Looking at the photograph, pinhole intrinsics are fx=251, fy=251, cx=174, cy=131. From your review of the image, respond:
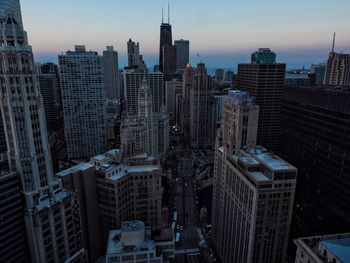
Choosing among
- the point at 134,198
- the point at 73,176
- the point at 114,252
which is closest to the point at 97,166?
the point at 73,176

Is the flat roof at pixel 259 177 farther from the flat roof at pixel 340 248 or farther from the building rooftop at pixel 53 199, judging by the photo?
the building rooftop at pixel 53 199

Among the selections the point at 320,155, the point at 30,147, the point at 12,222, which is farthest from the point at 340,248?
the point at 320,155

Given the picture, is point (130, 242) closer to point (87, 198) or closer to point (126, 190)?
point (126, 190)

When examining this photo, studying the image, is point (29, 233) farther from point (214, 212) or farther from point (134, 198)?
point (214, 212)

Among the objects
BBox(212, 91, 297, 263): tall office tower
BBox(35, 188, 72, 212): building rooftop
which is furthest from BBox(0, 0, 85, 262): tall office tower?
BBox(212, 91, 297, 263): tall office tower

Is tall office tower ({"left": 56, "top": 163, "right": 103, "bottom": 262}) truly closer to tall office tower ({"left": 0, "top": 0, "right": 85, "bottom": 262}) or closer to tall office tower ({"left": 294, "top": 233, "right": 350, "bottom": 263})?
tall office tower ({"left": 0, "top": 0, "right": 85, "bottom": 262})

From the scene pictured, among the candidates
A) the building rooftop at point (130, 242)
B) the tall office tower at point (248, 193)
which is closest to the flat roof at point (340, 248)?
the tall office tower at point (248, 193)
